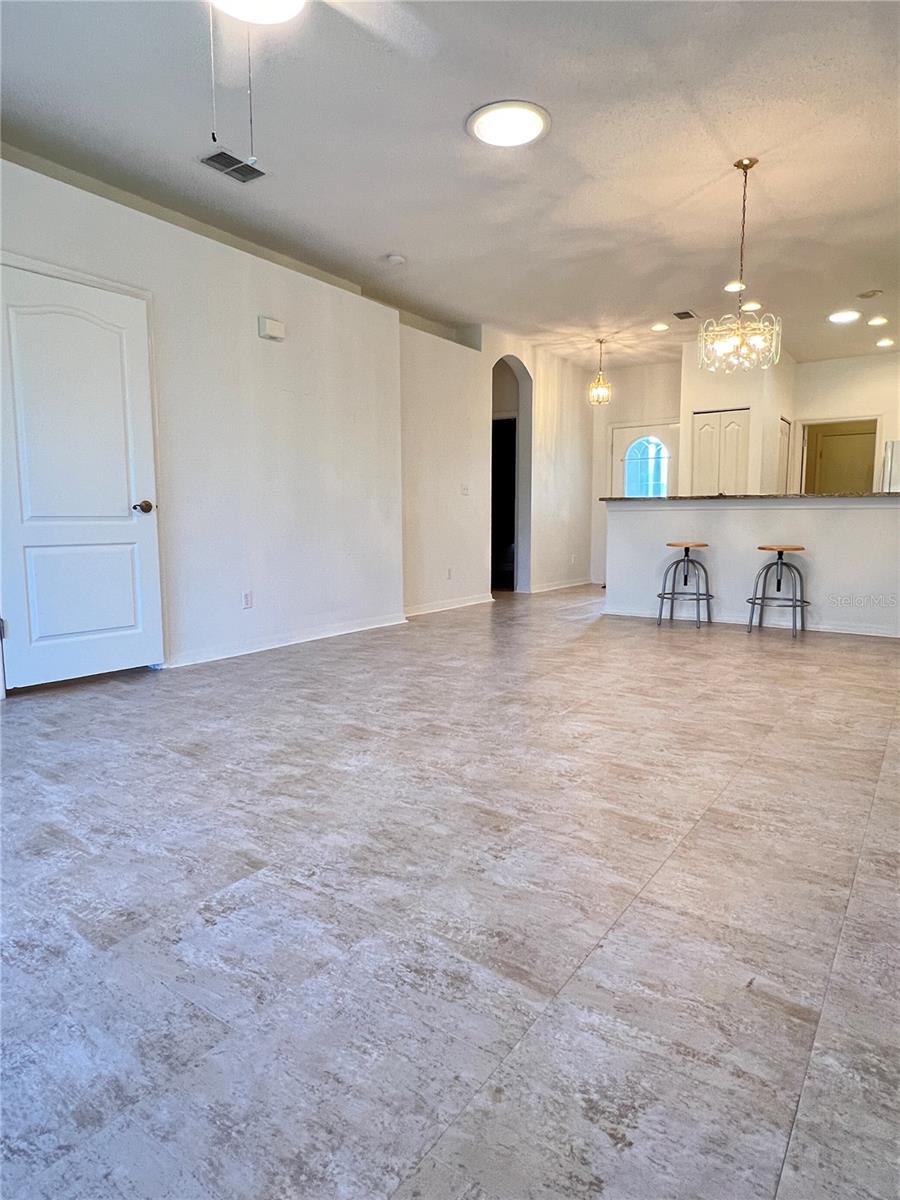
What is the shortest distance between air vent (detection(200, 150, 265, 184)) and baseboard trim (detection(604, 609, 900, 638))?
4677 mm

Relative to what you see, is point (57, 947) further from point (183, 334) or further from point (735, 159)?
point (735, 159)

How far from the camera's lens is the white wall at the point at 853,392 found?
8.30m

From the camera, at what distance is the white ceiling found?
273 centimetres

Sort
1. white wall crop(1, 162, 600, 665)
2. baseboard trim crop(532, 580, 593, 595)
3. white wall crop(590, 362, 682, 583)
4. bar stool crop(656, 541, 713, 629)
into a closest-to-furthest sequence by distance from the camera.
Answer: white wall crop(1, 162, 600, 665) → bar stool crop(656, 541, 713, 629) → baseboard trim crop(532, 580, 593, 595) → white wall crop(590, 362, 682, 583)

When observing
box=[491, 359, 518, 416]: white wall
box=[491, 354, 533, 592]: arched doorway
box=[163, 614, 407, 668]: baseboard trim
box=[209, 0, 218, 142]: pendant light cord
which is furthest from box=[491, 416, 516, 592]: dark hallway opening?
box=[209, 0, 218, 142]: pendant light cord

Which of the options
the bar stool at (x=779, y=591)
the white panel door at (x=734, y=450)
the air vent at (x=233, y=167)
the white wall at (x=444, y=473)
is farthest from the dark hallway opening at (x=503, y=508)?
the air vent at (x=233, y=167)

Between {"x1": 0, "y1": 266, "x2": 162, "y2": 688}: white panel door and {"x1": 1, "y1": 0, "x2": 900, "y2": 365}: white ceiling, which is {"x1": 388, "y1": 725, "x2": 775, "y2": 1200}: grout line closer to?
{"x1": 1, "y1": 0, "x2": 900, "y2": 365}: white ceiling

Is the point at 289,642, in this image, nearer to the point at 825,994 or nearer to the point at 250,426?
the point at 250,426

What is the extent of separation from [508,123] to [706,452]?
5627 millimetres

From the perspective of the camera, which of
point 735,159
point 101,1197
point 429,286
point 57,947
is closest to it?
point 101,1197

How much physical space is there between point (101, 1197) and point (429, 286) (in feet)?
20.4

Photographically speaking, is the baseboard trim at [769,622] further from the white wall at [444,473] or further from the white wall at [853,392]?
the white wall at [853,392]

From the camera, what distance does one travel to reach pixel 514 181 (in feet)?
13.0

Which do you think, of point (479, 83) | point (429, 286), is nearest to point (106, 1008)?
point (479, 83)
